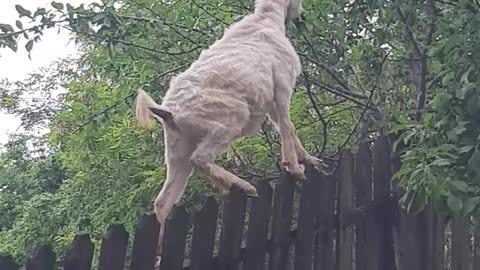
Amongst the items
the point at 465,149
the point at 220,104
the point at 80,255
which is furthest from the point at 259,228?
the point at 80,255

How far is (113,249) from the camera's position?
2588 millimetres

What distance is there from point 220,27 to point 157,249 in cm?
213

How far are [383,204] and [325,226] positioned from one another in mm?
461

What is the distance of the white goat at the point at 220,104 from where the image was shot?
118 inches

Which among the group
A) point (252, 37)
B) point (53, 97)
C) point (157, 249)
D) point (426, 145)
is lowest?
point (157, 249)

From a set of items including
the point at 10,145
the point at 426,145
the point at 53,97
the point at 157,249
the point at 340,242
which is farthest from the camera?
the point at 53,97

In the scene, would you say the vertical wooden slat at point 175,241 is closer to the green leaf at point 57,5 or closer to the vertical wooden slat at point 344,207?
the vertical wooden slat at point 344,207

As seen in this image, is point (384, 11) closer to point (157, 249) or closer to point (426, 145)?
point (426, 145)

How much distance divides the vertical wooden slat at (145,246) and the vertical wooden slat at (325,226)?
3.61ft

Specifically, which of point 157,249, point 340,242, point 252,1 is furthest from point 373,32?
point 157,249

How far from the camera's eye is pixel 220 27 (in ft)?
15.2

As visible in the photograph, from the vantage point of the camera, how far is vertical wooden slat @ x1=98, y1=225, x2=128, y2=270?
2576mm

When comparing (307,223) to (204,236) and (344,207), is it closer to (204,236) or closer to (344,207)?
(344,207)

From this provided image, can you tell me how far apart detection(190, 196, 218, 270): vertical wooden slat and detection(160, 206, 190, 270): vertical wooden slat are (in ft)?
0.32
